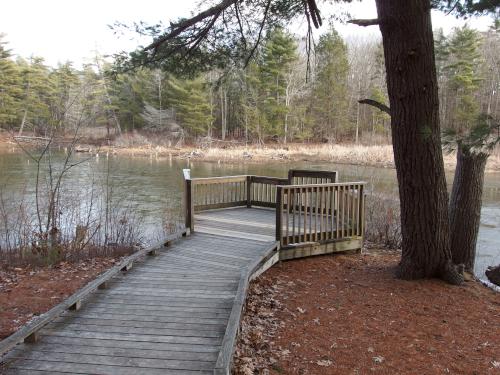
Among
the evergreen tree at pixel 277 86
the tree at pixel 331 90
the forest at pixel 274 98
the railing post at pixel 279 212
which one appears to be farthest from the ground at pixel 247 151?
the railing post at pixel 279 212

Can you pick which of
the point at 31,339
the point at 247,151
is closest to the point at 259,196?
the point at 31,339

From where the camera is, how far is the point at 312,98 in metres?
39.9

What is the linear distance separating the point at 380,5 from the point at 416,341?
3887 millimetres

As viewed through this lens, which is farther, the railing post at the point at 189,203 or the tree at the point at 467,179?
the railing post at the point at 189,203

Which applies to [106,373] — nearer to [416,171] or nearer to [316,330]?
[316,330]

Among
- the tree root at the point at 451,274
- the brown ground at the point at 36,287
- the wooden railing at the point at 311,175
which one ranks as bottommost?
the brown ground at the point at 36,287

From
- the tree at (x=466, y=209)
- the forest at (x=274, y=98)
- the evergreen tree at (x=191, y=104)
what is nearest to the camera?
the tree at (x=466, y=209)

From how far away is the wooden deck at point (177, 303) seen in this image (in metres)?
3.05

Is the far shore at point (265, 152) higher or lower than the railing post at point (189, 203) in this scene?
higher

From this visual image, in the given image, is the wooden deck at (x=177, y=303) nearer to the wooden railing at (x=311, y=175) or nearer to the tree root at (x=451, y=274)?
the wooden railing at (x=311, y=175)

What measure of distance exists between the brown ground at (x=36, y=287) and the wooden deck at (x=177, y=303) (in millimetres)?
827

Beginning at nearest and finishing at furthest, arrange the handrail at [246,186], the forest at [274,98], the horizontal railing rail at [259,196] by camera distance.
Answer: the handrail at [246,186], the horizontal railing rail at [259,196], the forest at [274,98]

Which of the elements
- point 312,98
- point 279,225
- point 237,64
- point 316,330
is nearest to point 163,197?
point 237,64

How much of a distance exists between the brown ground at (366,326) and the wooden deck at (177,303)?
365mm
